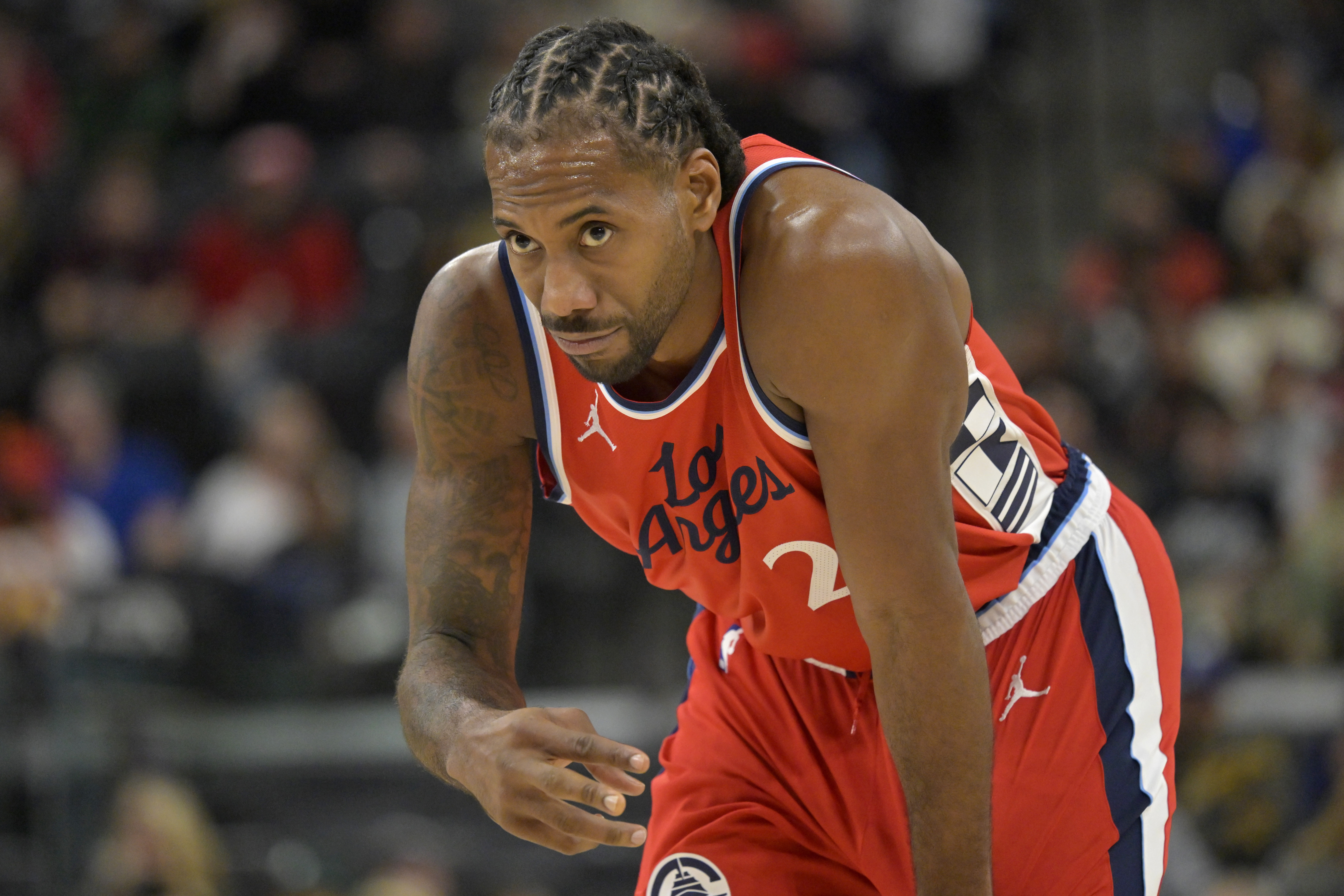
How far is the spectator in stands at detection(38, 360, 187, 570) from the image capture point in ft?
28.4

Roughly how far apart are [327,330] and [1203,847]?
214 inches

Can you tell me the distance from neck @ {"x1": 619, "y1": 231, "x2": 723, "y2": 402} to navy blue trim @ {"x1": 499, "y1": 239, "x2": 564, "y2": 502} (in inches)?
10.0

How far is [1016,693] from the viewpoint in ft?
10.6

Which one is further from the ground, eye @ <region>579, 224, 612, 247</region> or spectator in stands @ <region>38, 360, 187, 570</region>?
eye @ <region>579, 224, 612, 247</region>

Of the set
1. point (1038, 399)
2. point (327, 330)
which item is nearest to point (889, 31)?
point (1038, 399)

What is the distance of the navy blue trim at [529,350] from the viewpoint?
3.22 metres

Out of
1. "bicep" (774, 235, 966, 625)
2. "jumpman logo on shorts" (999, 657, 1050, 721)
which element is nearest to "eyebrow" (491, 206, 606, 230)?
"bicep" (774, 235, 966, 625)

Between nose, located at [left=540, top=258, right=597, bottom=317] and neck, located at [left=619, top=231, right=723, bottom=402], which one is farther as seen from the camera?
neck, located at [left=619, top=231, right=723, bottom=402]

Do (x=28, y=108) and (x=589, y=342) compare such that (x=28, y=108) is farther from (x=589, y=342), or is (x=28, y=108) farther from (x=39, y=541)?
(x=589, y=342)

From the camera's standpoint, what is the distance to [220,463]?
344 inches

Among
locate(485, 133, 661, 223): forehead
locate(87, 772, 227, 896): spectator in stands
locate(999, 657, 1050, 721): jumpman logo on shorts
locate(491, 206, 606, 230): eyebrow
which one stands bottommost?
locate(87, 772, 227, 896): spectator in stands

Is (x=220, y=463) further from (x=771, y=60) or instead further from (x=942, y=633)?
(x=942, y=633)

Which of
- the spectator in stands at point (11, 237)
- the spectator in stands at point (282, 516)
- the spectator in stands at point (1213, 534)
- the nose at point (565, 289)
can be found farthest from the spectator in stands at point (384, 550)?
the nose at point (565, 289)

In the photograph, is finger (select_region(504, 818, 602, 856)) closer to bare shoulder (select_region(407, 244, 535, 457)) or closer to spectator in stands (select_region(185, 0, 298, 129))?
bare shoulder (select_region(407, 244, 535, 457))
